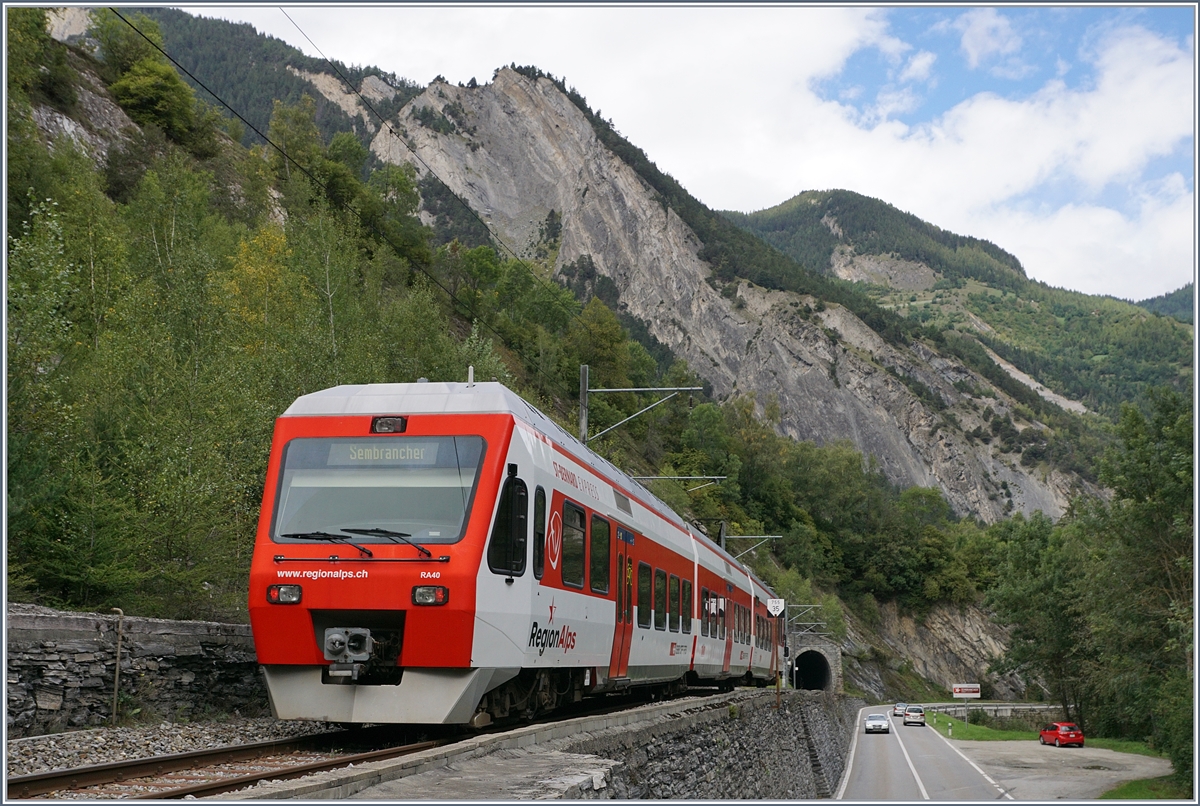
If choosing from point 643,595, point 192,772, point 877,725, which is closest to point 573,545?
point 643,595

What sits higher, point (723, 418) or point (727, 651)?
point (723, 418)

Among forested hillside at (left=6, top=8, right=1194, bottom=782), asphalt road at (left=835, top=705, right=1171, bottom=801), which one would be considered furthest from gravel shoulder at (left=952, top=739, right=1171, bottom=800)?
forested hillside at (left=6, top=8, right=1194, bottom=782)

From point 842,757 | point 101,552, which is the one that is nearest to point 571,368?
point 842,757

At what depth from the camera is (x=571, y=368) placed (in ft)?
303

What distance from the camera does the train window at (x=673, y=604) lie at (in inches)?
769

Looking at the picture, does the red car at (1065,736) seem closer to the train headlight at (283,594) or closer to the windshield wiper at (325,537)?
the windshield wiper at (325,537)

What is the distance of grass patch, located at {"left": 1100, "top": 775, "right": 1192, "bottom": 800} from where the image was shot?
33.4m

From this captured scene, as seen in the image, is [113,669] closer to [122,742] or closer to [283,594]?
[122,742]

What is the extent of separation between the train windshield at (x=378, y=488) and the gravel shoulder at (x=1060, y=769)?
30765mm

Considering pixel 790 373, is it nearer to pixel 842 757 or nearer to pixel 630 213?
pixel 630 213

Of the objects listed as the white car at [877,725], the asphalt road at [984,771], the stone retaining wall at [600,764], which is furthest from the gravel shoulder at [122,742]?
the white car at [877,725]

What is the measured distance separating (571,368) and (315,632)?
8203 cm

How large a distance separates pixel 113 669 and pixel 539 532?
5.15 metres

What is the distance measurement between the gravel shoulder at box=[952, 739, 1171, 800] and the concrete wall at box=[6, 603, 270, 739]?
29.7 metres
